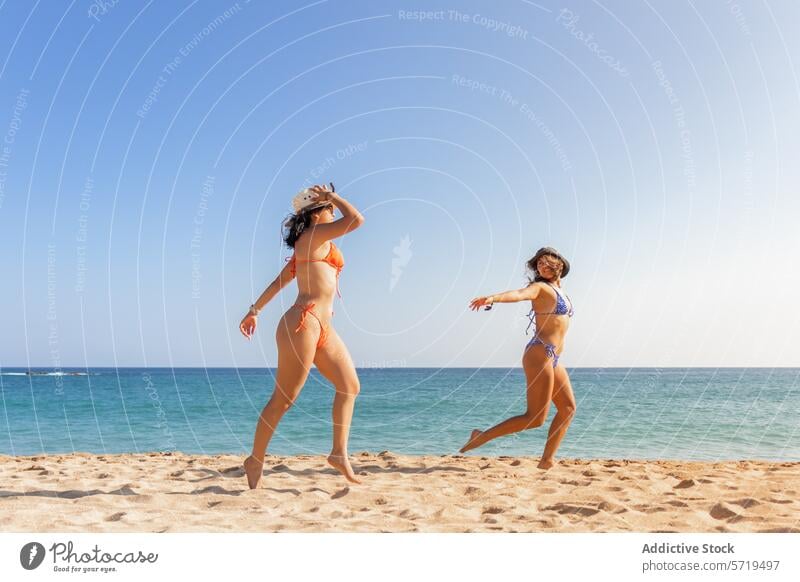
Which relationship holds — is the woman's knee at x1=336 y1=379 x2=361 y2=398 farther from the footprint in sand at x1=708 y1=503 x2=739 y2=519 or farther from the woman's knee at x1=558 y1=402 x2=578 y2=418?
the footprint in sand at x1=708 y1=503 x2=739 y2=519

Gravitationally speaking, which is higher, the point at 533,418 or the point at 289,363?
the point at 289,363

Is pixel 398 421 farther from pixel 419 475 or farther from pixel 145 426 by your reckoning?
pixel 419 475

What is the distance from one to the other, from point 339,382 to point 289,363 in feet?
1.93

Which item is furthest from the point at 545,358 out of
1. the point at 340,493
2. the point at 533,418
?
the point at 340,493

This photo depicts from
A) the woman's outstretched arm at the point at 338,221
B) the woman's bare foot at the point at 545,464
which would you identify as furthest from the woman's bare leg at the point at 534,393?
the woman's outstretched arm at the point at 338,221

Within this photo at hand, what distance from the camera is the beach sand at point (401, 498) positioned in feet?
18.2

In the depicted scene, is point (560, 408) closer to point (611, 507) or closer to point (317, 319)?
A: point (611, 507)

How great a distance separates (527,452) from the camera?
48.2ft

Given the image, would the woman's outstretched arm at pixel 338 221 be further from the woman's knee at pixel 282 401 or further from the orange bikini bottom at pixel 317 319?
the woman's knee at pixel 282 401

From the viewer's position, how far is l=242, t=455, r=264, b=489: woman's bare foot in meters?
6.84

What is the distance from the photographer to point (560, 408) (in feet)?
27.6

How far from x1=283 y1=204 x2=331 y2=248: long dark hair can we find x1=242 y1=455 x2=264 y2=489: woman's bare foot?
7.17 ft

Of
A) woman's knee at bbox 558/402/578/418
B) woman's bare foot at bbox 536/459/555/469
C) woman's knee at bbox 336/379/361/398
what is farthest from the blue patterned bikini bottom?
woman's knee at bbox 336/379/361/398
